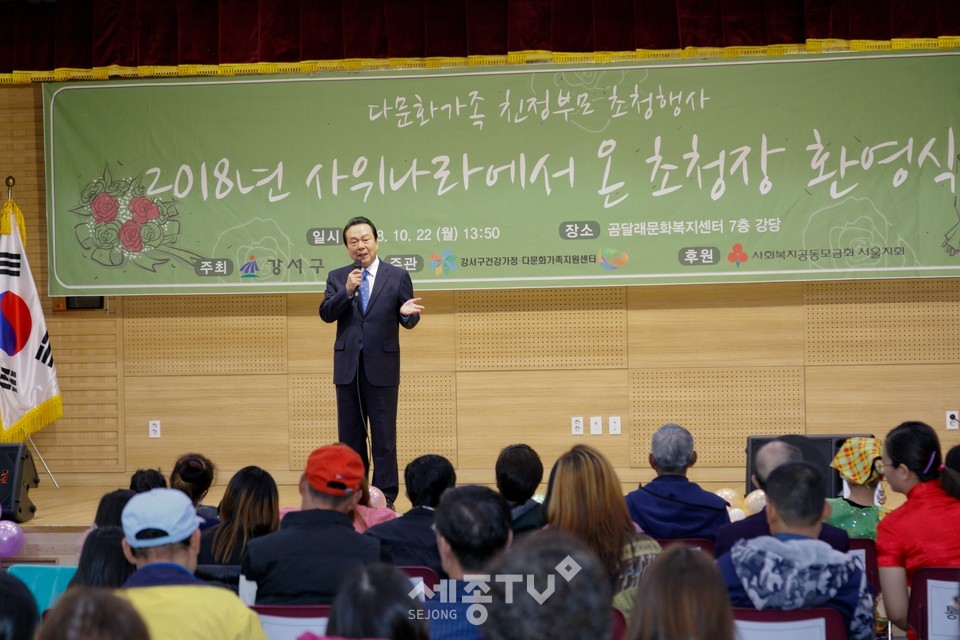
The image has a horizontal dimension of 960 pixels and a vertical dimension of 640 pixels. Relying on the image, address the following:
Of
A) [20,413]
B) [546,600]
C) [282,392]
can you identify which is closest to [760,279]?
[282,392]

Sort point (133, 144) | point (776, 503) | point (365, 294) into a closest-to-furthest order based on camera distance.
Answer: point (776, 503) < point (365, 294) < point (133, 144)

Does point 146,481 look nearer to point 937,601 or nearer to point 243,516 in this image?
point 243,516

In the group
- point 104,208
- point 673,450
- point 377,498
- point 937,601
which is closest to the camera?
point 937,601

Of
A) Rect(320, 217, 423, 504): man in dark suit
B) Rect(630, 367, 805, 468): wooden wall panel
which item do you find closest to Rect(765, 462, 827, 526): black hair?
Rect(320, 217, 423, 504): man in dark suit

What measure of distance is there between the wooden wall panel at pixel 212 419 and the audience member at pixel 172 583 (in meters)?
5.16

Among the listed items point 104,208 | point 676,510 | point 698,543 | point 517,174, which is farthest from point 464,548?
point 104,208

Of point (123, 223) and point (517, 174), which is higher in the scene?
point (517, 174)

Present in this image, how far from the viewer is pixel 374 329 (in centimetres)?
555

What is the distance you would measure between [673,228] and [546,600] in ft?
18.8

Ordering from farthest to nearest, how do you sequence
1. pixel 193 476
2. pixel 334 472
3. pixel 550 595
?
pixel 193 476 → pixel 334 472 → pixel 550 595

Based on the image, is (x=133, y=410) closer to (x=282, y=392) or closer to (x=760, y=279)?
(x=282, y=392)

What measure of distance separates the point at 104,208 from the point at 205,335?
1169mm

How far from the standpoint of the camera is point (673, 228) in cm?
706

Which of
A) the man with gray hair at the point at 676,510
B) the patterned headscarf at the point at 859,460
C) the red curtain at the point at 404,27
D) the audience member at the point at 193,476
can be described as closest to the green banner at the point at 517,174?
the red curtain at the point at 404,27
